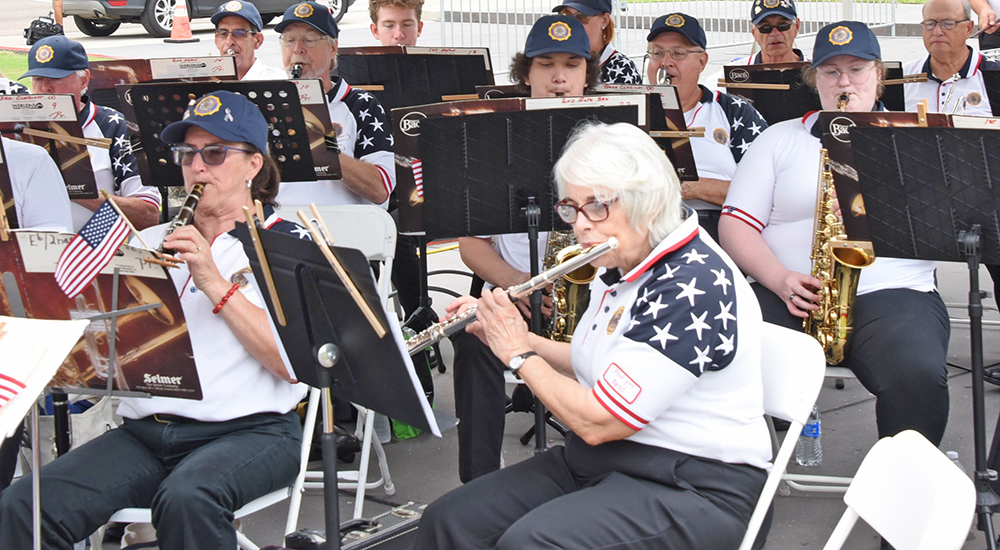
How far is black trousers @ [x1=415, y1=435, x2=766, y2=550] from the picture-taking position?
90.3 inches

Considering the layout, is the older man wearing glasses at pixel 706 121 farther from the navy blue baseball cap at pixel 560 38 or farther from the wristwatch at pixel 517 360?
the wristwatch at pixel 517 360

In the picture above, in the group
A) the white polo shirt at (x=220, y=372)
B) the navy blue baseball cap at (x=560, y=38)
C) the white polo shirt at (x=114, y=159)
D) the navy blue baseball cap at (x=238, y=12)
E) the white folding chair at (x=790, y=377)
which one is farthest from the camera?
the navy blue baseball cap at (x=238, y=12)

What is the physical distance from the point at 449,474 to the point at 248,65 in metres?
2.54

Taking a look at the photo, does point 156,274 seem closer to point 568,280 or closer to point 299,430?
point 299,430

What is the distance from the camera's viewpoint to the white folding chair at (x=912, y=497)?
6.13ft

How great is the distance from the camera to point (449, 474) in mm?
3982

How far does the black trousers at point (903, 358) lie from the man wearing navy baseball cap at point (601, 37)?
2282 millimetres

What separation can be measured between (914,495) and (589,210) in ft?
3.21

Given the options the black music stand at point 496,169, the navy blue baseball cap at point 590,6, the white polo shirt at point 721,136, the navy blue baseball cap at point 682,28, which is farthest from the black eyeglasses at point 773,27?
the black music stand at point 496,169

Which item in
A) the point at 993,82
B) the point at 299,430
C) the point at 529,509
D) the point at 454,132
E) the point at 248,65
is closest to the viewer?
the point at 529,509

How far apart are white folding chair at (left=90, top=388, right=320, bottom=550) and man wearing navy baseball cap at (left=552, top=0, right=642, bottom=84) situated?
9.70 feet

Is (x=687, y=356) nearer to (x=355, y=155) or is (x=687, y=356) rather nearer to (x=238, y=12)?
(x=355, y=155)

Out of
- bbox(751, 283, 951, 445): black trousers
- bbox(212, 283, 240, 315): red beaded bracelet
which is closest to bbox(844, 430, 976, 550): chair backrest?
bbox(751, 283, 951, 445): black trousers

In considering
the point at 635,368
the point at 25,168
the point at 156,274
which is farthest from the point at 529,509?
the point at 25,168
